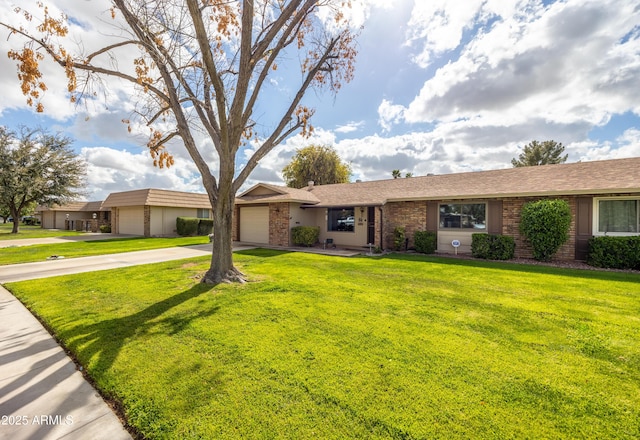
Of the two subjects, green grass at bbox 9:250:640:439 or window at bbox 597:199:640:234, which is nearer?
green grass at bbox 9:250:640:439

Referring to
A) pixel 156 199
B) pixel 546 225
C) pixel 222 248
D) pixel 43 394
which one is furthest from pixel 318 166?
pixel 43 394

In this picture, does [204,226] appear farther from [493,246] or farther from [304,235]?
[493,246]

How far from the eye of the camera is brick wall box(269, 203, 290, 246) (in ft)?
47.9

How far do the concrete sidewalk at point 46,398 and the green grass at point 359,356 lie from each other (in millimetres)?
162

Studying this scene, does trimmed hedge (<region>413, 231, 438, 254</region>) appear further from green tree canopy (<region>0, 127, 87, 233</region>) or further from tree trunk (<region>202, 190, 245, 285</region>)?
green tree canopy (<region>0, 127, 87, 233</region>)

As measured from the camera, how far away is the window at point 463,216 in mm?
11773

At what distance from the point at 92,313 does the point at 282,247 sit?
991 cm

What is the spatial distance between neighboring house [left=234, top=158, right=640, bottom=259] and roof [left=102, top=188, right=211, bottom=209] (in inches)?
304

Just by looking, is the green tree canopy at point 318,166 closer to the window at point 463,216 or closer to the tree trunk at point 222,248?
the window at point 463,216

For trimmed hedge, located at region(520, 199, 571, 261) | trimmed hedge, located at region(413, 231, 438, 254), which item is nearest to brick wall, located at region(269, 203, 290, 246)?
trimmed hedge, located at region(413, 231, 438, 254)

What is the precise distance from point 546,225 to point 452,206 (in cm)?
345

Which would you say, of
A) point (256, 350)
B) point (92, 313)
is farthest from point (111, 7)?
point (256, 350)

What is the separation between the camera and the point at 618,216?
9.49 metres

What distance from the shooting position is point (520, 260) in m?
10.5
